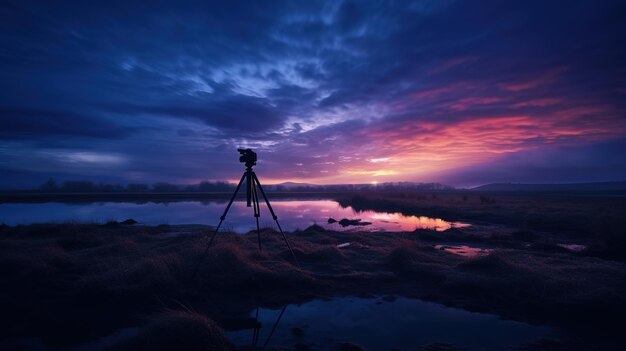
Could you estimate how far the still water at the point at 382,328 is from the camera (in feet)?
16.0

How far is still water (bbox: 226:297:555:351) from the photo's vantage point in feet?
16.0

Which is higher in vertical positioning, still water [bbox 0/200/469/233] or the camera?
the camera

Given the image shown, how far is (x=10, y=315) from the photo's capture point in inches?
218

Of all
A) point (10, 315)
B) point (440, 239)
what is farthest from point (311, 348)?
point (440, 239)

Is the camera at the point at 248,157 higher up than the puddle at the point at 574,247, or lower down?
higher up

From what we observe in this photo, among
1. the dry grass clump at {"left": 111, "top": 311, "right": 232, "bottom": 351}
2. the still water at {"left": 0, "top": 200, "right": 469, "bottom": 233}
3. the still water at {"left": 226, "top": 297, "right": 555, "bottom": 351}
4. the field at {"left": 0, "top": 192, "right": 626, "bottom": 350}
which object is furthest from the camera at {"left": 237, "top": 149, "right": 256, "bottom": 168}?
the still water at {"left": 0, "top": 200, "right": 469, "bottom": 233}

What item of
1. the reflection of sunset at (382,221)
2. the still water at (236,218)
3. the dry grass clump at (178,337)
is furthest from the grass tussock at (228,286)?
the reflection of sunset at (382,221)

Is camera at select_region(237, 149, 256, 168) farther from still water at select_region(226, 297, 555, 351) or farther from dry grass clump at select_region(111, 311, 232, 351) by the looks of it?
dry grass clump at select_region(111, 311, 232, 351)

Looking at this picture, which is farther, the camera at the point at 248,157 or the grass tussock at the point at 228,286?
the camera at the point at 248,157

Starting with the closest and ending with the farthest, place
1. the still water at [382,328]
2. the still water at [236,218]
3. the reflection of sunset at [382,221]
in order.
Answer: the still water at [382,328] → the reflection of sunset at [382,221] → the still water at [236,218]

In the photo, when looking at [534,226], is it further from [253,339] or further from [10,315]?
[10,315]

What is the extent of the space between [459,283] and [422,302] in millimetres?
1579

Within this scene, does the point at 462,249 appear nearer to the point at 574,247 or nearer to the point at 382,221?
the point at 574,247

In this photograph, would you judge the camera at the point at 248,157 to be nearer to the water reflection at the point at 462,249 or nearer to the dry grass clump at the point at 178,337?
the dry grass clump at the point at 178,337
